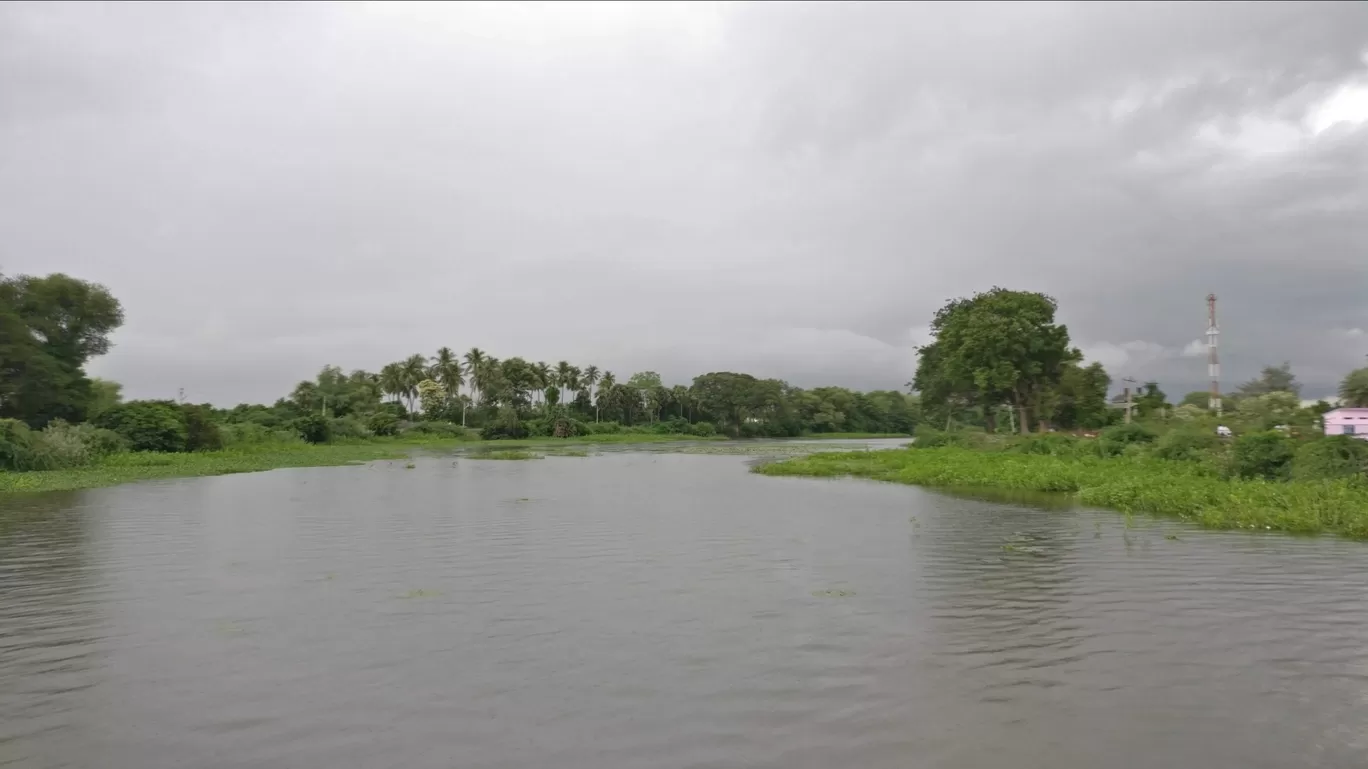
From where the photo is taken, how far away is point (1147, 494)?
2194 centimetres

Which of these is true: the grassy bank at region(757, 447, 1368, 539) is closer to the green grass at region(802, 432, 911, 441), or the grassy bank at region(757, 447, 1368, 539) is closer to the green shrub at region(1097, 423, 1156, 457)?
the green shrub at region(1097, 423, 1156, 457)

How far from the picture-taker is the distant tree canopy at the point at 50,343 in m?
44.8

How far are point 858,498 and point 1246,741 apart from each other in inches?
798

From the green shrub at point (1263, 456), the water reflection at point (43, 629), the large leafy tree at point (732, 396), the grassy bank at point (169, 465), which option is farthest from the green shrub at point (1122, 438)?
the large leafy tree at point (732, 396)

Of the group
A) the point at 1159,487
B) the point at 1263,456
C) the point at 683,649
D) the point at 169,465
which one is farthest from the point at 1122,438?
the point at 169,465

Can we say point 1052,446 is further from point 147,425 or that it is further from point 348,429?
point 348,429

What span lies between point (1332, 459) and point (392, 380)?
103504 mm

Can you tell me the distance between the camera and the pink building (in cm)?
2780

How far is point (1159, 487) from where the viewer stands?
22.5m

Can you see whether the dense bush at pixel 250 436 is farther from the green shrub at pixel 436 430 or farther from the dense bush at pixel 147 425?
the green shrub at pixel 436 430

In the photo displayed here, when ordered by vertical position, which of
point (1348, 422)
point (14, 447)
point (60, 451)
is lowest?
point (1348, 422)

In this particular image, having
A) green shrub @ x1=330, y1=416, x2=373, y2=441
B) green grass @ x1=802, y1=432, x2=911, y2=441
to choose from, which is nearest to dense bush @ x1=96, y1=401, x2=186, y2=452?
green shrub @ x1=330, y1=416, x2=373, y2=441

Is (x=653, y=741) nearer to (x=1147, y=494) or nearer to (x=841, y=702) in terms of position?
(x=841, y=702)

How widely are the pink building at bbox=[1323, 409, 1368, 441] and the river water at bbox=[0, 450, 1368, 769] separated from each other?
669 inches
